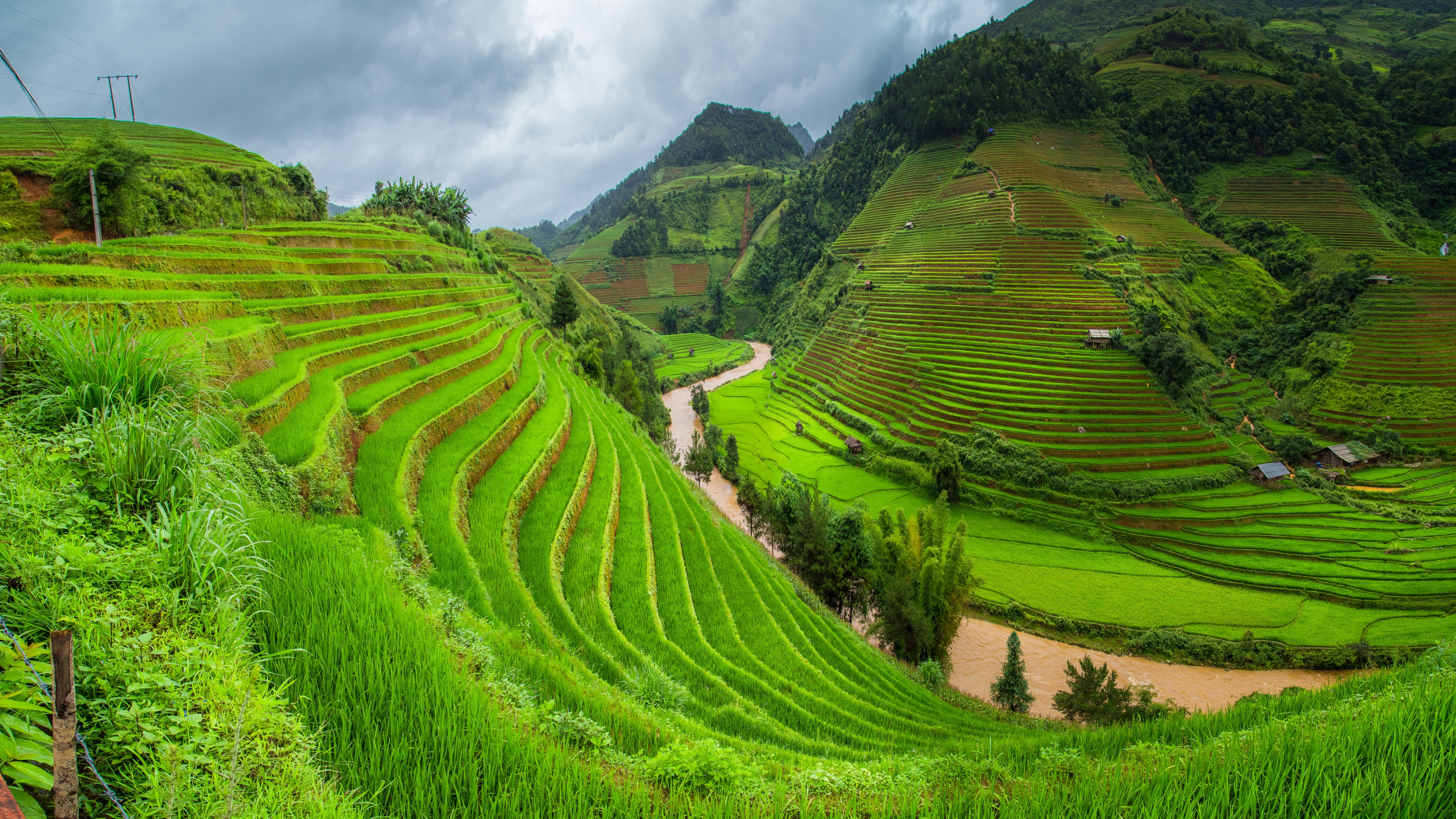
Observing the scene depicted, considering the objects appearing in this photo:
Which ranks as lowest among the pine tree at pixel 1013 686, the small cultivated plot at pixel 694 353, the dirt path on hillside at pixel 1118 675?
the dirt path on hillside at pixel 1118 675

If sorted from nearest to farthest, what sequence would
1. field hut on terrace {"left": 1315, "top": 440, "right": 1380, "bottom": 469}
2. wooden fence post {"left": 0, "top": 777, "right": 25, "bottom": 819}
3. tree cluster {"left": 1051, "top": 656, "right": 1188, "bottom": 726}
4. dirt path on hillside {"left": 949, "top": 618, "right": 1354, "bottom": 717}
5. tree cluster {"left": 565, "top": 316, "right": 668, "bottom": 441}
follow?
wooden fence post {"left": 0, "top": 777, "right": 25, "bottom": 819} < tree cluster {"left": 1051, "top": 656, "right": 1188, "bottom": 726} < dirt path on hillside {"left": 949, "top": 618, "right": 1354, "bottom": 717} < field hut on terrace {"left": 1315, "top": 440, "right": 1380, "bottom": 469} < tree cluster {"left": 565, "top": 316, "right": 668, "bottom": 441}

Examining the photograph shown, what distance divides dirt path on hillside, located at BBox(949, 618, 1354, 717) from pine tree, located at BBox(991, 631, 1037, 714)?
1121 millimetres

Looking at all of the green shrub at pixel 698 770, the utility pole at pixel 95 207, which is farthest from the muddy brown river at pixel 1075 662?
the utility pole at pixel 95 207

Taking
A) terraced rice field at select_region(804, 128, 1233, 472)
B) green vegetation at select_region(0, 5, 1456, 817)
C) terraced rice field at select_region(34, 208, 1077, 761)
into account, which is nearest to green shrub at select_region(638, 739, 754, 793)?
green vegetation at select_region(0, 5, 1456, 817)

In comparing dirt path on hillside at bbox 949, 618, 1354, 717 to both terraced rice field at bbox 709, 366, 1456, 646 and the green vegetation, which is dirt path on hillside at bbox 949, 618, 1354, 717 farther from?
terraced rice field at bbox 709, 366, 1456, 646

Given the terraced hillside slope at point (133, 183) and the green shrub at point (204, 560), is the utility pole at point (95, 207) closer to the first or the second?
the terraced hillside slope at point (133, 183)

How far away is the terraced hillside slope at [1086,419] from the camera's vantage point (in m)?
22.2

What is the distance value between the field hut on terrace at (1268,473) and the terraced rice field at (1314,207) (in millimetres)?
34659

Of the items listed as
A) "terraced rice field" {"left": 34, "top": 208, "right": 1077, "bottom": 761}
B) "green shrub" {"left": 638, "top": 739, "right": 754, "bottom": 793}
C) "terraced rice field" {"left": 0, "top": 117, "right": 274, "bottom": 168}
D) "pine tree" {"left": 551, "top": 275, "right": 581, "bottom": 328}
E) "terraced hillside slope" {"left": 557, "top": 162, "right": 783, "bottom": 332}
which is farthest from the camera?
"terraced hillside slope" {"left": 557, "top": 162, "right": 783, "bottom": 332}

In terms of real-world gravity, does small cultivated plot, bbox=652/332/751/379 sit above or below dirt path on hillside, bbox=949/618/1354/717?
above

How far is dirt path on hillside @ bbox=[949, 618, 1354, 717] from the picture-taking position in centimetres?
1764

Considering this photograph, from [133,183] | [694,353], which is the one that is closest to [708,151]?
[694,353]

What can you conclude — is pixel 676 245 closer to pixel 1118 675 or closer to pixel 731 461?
Result: pixel 731 461

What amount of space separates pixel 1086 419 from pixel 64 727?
38201 mm
